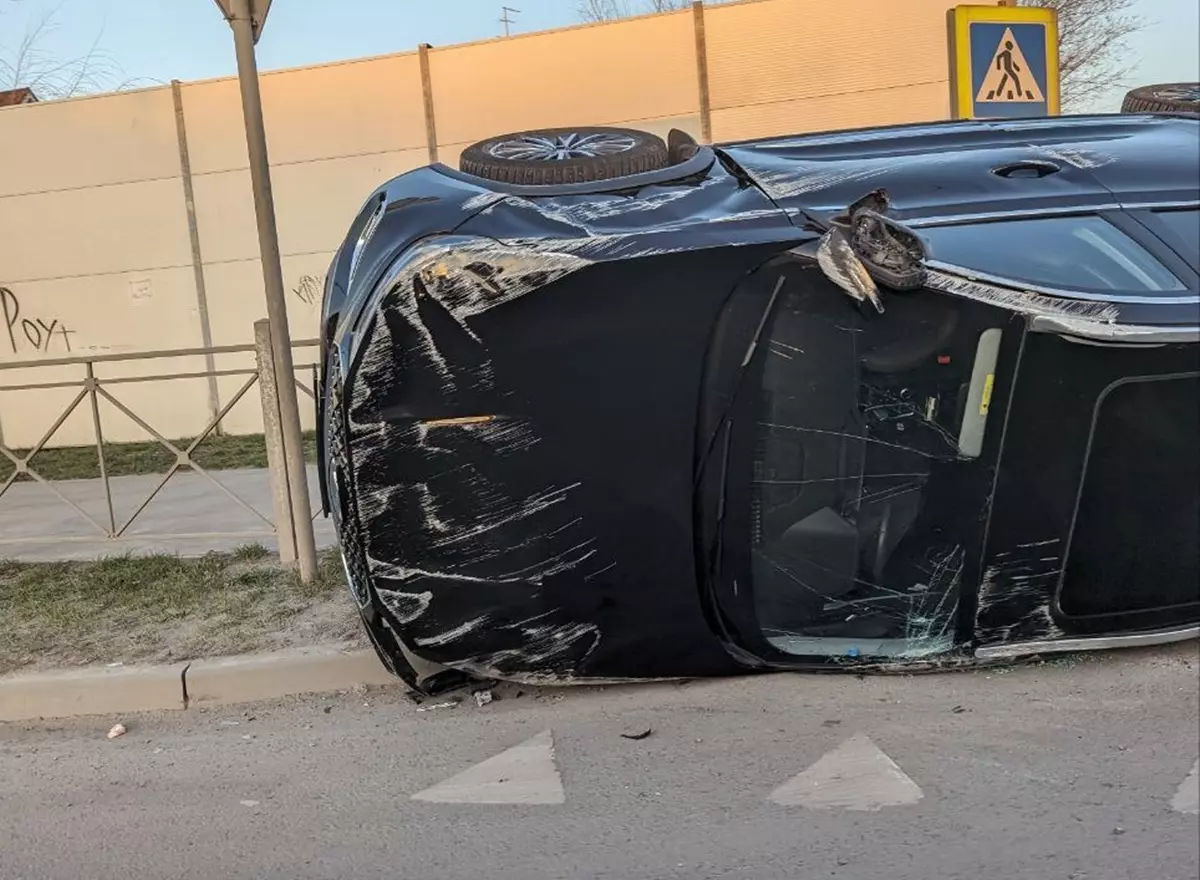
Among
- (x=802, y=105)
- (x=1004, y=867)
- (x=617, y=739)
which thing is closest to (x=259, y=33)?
(x=617, y=739)

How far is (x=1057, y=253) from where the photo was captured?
2846mm

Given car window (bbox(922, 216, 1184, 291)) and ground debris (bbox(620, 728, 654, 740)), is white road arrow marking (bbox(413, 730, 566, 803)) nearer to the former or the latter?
ground debris (bbox(620, 728, 654, 740))

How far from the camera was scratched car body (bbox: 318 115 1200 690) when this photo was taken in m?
2.75

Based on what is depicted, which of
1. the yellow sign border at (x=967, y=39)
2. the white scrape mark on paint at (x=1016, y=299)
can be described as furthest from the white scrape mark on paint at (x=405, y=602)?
the yellow sign border at (x=967, y=39)

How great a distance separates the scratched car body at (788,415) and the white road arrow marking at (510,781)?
378mm

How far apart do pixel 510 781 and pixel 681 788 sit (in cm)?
57

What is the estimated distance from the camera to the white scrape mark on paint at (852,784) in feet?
8.91

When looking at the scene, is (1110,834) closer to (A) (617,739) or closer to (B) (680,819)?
(B) (680,819)

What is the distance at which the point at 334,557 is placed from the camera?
5180 millimetres

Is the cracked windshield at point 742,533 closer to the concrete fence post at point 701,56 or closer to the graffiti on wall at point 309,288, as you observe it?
the concrete fence post at point 701,56

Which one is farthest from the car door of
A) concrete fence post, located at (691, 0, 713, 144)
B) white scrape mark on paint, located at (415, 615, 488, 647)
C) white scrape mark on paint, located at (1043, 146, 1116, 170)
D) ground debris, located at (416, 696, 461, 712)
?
concrete fence post, located at (691, 0, 713, 144)

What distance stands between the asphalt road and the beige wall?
22.8ft

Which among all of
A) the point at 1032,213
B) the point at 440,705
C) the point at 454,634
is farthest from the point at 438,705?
the point at 1032,213

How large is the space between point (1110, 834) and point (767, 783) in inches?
36.1
